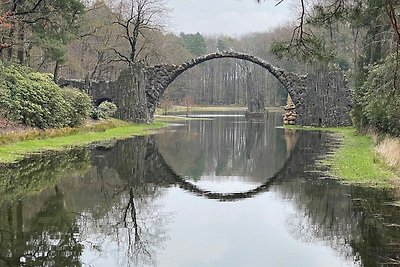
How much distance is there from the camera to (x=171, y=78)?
40.2m

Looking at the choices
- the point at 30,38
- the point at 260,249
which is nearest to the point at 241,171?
the point at 260,249

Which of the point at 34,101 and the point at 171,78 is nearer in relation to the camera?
the point at 34,101

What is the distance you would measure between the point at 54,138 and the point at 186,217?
A: 14.6 metres

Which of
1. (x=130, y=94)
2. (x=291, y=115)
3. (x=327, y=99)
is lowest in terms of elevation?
(x=291, y=115)

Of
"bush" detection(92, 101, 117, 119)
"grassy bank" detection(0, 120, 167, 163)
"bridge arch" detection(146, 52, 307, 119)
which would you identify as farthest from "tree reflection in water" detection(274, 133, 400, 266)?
"bridge arch" detection(146, 52, 307, 119)

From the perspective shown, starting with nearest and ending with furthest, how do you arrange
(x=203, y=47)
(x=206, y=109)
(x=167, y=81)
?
(x=167, y=81) < (x=206, y=109) < (x=203, y=47)

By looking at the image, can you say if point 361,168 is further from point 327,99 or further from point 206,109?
point 206,109

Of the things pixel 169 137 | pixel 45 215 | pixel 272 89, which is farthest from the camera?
pixel 272 89

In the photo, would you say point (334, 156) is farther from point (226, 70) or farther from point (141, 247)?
point (226, 70)

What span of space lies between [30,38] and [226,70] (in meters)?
70.6

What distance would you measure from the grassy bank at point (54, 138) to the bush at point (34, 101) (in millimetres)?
695

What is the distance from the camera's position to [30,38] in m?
26.0

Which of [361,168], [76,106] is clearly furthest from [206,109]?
[361,168]

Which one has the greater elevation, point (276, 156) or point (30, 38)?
point (30, 38)
